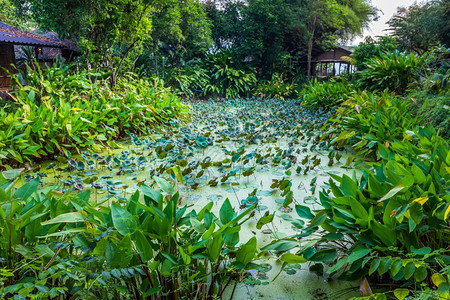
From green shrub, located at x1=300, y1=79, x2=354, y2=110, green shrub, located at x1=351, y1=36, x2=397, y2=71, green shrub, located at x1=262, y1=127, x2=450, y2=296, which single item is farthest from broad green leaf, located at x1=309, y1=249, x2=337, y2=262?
green shrub, located at x1=351, y1=36, x2=397, y2=71

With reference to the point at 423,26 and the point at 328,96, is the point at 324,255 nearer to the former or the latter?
the point at 328,96

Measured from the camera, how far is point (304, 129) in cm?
567

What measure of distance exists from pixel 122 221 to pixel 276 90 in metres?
11.4

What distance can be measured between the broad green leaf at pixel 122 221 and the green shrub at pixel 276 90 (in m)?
11.0

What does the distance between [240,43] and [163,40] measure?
381 centimetres

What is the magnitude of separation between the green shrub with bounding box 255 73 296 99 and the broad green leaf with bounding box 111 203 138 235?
1105 cm

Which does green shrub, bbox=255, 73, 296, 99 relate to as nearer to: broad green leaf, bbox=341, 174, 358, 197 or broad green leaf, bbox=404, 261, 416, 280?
broad green leaf, bbox=341, 174, 358, 197

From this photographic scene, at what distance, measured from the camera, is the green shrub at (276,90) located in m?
12.0

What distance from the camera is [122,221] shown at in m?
1.28

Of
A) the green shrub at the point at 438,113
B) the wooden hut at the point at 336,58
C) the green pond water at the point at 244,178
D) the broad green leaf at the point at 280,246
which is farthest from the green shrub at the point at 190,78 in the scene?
the broad green leaf at the point at 280,246

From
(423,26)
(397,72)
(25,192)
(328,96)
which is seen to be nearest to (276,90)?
(328,96)

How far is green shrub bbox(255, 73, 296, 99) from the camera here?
12.0 meters

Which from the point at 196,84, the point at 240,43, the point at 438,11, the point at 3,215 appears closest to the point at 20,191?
the point at 3,215

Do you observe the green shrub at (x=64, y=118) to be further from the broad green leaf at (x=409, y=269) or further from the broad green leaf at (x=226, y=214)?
the broad green leaf at (x=409, y=269)
